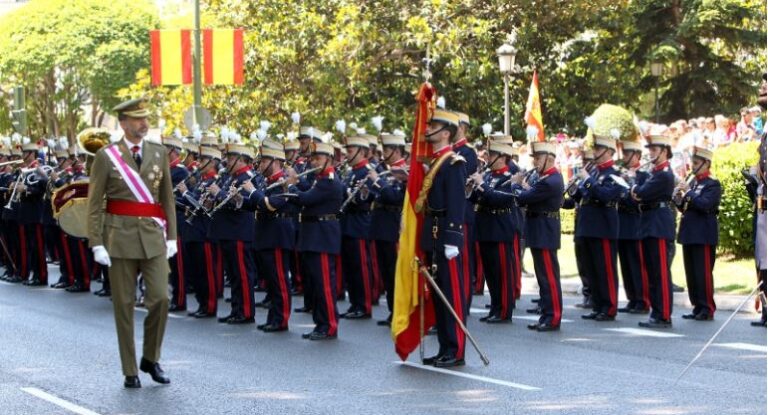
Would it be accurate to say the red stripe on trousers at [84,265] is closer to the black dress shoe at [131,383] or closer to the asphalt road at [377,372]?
the asphalt road at [377,372]

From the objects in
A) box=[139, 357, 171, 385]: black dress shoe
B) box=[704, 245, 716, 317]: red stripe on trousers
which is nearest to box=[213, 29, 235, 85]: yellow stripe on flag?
box=[704, 245, 716, 317]: red stripe on trousers

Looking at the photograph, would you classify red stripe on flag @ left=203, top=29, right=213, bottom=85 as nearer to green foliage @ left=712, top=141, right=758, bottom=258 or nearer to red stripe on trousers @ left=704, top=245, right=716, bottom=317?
green foliage @ left=712, top=141, right=758, bottom=258

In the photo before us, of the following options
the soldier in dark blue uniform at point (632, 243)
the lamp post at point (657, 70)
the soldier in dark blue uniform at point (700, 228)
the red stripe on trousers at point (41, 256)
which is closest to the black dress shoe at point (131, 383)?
the soldier in dark blue uniform at point (632, 243)

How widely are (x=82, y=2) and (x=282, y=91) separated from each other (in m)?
32.5

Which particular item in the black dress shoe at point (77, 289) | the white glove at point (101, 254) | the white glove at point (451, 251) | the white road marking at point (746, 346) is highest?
the white glove at point (101, 254)

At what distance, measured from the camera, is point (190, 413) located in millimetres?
9586

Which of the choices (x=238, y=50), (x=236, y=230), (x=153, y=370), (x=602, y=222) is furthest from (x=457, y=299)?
(x=238, y=50)

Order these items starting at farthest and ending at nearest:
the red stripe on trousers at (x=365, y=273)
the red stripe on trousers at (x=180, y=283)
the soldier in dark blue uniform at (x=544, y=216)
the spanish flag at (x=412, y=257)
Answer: the red stripe on trousers at (x=180, y=283) → the red stripe on trousers at (x=365, y=273) → the soldier in dark blue uniform at (x=544, y=216) → the spanish flag at (x=412, y=257)

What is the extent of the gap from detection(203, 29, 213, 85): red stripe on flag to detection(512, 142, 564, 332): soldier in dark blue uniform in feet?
52.8

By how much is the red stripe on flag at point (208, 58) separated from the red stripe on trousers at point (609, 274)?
1612 centimetres

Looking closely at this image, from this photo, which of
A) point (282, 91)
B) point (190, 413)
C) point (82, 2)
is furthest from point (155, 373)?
point (82, 2)

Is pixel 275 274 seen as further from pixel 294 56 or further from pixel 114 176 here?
pixel 294 56

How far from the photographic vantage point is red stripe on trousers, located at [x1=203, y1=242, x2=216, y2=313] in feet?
51.2

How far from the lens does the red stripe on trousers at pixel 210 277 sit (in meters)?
15.6
